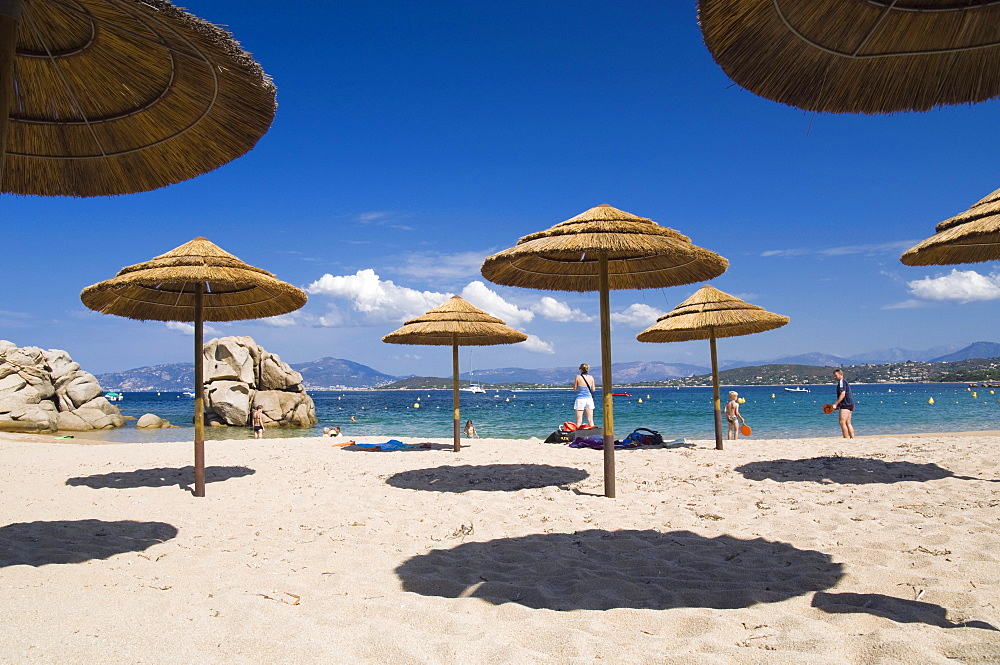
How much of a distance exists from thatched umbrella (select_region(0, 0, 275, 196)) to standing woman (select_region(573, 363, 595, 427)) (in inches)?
371

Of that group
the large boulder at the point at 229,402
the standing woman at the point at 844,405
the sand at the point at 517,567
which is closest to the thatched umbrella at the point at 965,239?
the sand at the point at 517,567

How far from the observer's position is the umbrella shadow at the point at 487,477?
659 cm

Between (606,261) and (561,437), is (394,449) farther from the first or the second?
(606,261)

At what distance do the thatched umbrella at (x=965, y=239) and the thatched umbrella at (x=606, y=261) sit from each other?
2033 millimetres

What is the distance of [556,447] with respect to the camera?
1023cm

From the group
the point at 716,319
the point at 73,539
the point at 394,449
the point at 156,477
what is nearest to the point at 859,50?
the point at 73,539

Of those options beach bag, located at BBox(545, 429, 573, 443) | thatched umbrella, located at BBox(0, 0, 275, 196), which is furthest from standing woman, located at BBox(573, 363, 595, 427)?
thatched umbrella, located at BBox(0, 0, 275, 196)

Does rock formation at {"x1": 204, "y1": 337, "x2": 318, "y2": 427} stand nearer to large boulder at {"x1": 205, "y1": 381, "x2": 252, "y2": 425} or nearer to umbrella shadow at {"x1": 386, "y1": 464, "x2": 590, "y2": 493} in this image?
large boulder at {"x1": 205, "y1": 381, "x2": 252, "y2": 425}

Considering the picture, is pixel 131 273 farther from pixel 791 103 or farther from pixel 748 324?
pixel 748 324

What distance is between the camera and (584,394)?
12711 mm

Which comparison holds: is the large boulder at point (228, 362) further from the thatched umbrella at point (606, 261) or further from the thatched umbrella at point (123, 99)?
the thatched umbrella at point (123, 99)

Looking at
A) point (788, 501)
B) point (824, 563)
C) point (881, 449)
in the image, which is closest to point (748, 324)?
point (881, 449)

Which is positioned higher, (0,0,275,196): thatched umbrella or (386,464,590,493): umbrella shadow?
(0,0,275,196): thatched umbrella

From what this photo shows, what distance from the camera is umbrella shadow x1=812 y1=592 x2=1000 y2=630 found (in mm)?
2531
